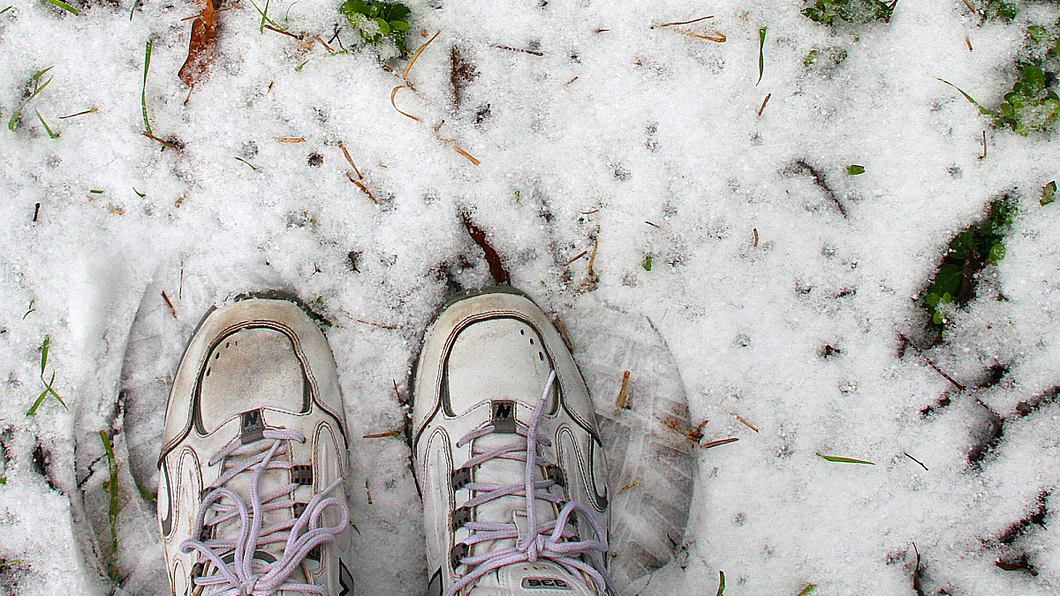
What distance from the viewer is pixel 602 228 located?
5.86 feet

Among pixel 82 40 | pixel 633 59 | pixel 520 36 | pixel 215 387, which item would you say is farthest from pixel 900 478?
pixel 82 40

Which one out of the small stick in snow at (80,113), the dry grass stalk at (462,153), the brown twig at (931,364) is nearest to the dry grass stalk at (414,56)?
the dry grass stalk at (462,153)

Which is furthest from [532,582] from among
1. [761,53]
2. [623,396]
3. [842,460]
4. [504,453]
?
[761,53]

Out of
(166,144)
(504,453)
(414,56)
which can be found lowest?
(504,453)

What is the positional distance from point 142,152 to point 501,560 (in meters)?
1.53

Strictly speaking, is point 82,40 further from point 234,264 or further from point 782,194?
point 782,194

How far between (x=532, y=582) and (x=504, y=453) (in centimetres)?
33

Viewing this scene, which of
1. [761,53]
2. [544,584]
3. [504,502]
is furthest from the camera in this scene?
[761,53]

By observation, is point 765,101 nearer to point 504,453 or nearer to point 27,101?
point 504,453

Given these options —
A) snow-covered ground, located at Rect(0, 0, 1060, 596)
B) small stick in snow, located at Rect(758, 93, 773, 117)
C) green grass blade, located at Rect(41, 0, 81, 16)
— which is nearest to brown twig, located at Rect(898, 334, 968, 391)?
snow-covered ground, located at Rect(0, 0, 1060, 596)

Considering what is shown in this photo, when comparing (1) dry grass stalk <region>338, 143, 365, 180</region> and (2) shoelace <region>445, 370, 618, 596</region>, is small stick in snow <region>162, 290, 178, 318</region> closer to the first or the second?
(1) dry grass stalk <region>338, 143, 365, 180</region>

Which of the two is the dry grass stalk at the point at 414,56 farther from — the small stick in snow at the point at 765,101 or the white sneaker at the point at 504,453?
the small stick in snow at the point at 765,101

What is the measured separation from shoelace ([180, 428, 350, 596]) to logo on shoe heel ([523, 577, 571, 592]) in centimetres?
51

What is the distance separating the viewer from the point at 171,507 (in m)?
1.68
